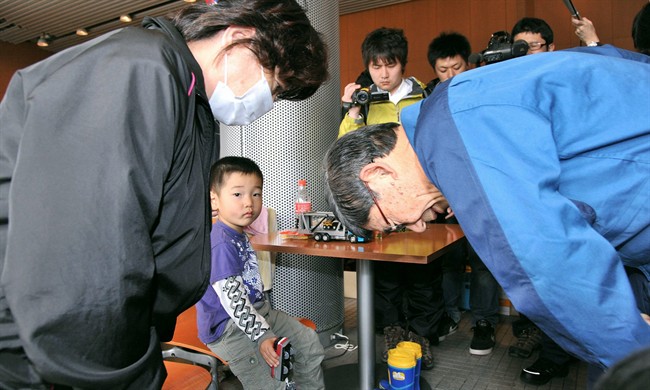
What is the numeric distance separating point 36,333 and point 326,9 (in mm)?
2923

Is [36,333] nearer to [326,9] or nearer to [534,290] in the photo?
[534,290]

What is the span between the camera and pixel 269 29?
0.90 meters

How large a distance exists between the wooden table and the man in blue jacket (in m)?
0.85

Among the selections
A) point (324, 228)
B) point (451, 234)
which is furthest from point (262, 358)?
point (451, 234)

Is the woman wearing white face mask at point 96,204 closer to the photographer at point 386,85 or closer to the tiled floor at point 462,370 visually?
the tiled floor at point 462,370

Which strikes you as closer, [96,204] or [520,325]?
[96,204]

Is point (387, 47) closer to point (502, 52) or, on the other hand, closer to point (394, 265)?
point (502, 52)

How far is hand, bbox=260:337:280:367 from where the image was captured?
1.80 m

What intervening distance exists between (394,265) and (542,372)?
104cm

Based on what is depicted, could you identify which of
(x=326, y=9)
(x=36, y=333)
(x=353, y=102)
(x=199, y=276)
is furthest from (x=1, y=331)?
(x=326, y=9)

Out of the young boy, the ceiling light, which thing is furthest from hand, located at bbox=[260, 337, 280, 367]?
the ceiling light

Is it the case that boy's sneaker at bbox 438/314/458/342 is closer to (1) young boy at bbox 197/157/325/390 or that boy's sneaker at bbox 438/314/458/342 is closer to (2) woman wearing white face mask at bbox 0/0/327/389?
(1) young boy at bbox 197/157/325/390

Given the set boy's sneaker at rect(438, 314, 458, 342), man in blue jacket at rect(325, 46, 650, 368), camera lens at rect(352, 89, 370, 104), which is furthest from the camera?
boy's sneaker at rect(438, 314, 458, 342)

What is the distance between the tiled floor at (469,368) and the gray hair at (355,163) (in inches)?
61.3
